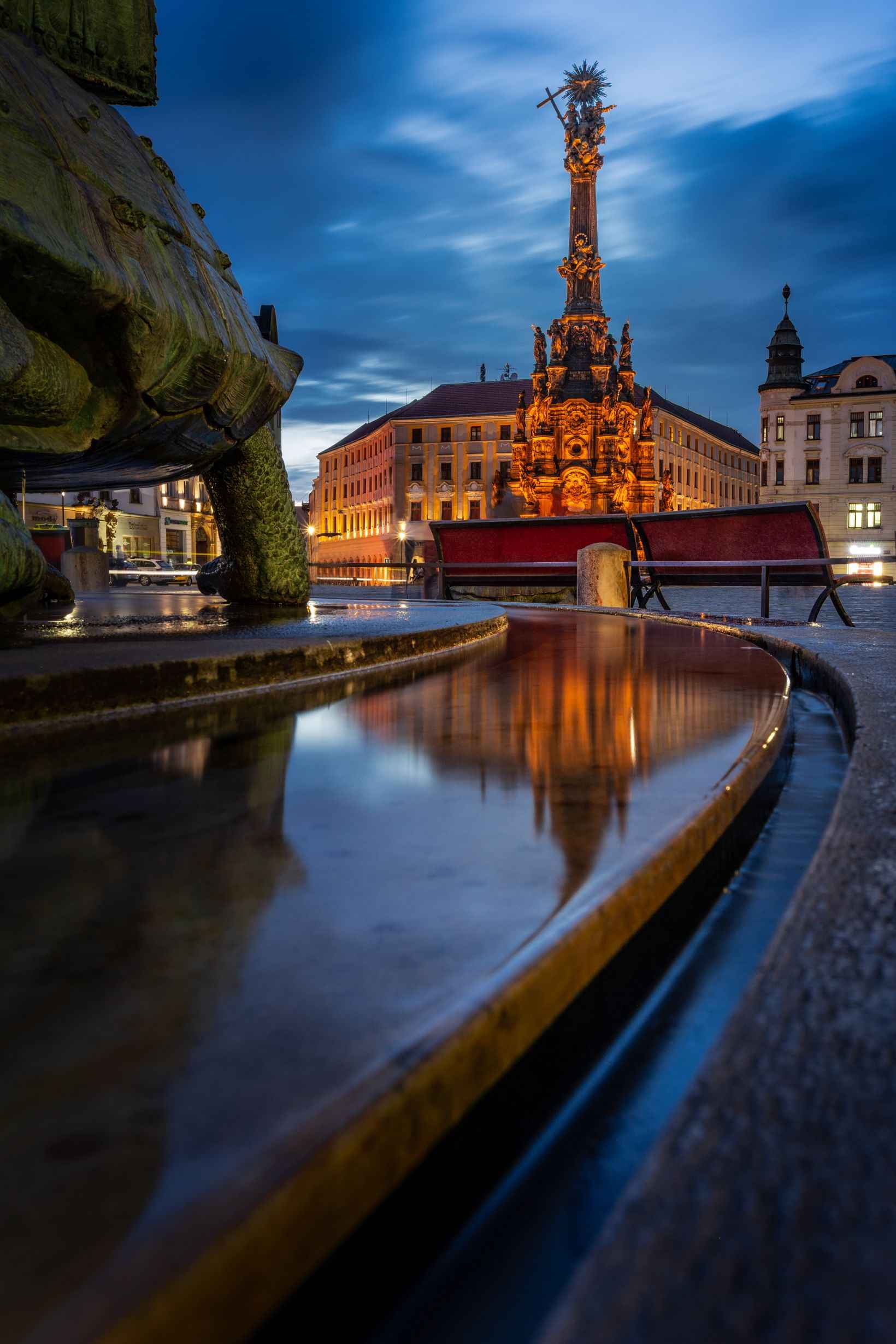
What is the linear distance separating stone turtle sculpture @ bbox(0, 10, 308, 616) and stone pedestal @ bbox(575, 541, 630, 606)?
19.0 feet

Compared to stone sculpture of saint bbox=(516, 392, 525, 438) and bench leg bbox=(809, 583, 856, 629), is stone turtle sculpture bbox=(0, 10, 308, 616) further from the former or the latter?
stone sculpture of saint bbox=(516, 392, 525, 438)

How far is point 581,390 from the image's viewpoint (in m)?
31.6

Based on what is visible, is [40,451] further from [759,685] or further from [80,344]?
[759,685]

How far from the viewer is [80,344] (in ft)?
11.4

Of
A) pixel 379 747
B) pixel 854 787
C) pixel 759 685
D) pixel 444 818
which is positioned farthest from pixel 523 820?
pixel 759 685

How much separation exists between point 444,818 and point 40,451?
2.60 m

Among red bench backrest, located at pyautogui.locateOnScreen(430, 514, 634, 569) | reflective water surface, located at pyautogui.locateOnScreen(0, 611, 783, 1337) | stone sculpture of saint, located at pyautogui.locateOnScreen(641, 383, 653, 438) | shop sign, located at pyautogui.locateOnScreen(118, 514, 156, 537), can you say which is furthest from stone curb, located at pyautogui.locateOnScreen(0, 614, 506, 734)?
shop sign, located at pyautogui.locateOnScreen(118, 514, 156, 537)

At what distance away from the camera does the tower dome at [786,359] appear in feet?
177

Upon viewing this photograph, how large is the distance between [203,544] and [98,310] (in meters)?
62.9

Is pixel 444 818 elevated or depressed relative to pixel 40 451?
depressed

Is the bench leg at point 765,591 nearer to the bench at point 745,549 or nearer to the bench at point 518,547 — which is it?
the bench at point 745,549

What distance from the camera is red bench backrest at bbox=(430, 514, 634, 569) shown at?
1162 centimetres

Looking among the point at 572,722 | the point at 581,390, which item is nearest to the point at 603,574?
the point at 572,722

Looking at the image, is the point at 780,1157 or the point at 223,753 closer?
the point at 780,1157
